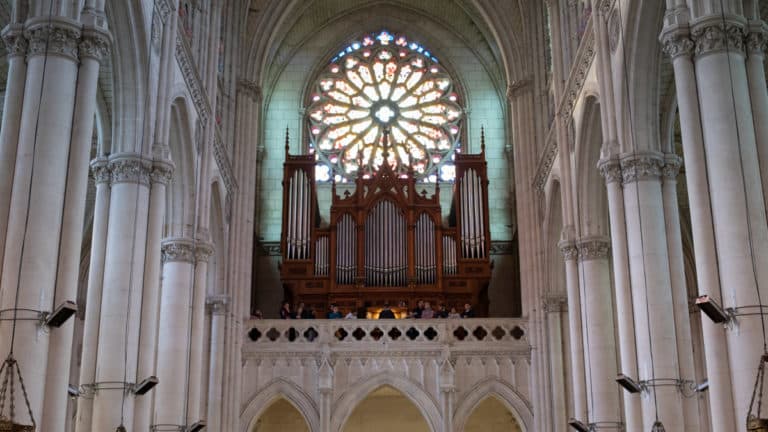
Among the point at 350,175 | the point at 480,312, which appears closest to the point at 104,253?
the point at 480,312

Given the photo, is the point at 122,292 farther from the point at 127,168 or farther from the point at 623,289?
the point at 623,289

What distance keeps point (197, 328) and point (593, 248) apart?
30.5 feet

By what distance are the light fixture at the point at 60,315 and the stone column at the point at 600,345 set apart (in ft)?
40.8

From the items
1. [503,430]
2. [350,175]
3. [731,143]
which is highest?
[350,175]

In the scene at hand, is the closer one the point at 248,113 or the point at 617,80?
the point at 617,80

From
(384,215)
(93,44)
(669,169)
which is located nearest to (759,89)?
(669,169)

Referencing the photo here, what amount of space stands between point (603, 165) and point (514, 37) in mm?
13605

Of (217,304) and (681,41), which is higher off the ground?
(681,41)

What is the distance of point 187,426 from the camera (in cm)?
2247

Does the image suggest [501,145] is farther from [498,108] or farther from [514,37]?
[514,37]

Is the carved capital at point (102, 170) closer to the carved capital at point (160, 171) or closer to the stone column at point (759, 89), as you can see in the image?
the carved capital at point (160, 171)

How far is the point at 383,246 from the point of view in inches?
1243

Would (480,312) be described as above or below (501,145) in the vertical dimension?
below

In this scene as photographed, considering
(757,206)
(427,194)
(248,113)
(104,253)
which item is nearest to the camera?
(757,206)
